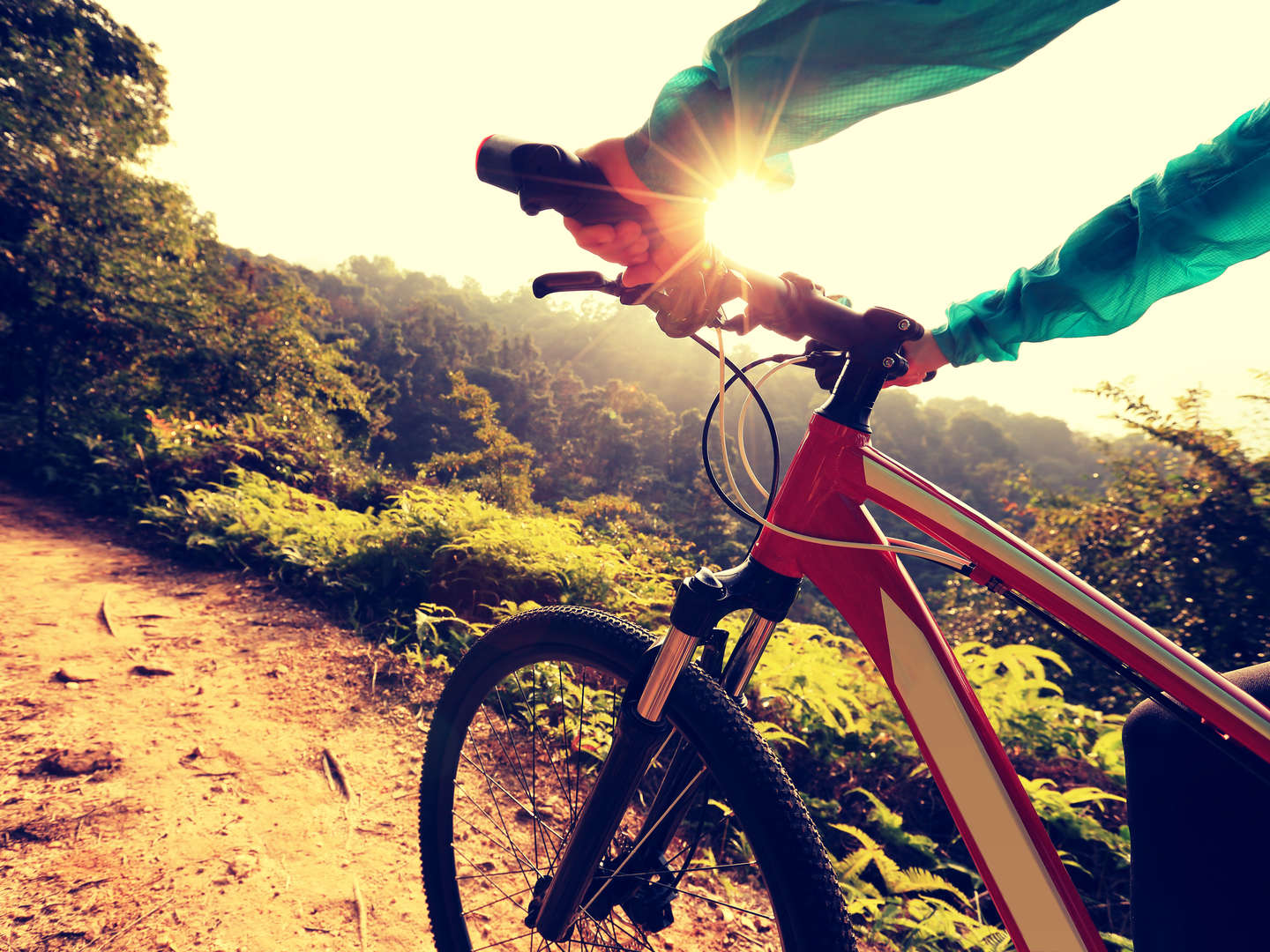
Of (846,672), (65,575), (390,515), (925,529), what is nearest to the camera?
(925,529)

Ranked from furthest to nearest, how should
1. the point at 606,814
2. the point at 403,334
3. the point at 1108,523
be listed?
1. the point at 403,334
2. the point at 1108,523
3. the point at 606,814

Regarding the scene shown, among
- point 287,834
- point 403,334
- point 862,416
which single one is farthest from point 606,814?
point 403,334

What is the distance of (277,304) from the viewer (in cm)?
1066

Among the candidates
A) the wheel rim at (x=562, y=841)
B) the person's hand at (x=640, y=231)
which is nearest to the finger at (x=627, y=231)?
the person's hand at (x=640, y=231)

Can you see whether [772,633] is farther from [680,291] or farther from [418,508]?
[418,508]

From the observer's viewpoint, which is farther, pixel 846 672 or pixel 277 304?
pixel 277 304

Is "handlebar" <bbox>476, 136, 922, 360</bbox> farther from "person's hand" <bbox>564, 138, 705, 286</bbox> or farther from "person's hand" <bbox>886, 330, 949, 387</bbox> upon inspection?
"person's hand" <bbox>886, 330, 949, 387</bbox>

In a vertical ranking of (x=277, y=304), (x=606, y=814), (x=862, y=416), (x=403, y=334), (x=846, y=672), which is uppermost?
(x=403, y=334)

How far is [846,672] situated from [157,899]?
121 inches

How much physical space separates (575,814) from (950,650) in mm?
1006

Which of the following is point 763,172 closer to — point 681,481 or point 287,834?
point 287,834

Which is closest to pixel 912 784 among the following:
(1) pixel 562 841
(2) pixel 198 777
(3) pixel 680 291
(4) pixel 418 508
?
(1) pixel 562 841

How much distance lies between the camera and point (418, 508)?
14.8 feet

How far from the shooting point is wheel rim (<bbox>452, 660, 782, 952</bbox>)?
1301mm
